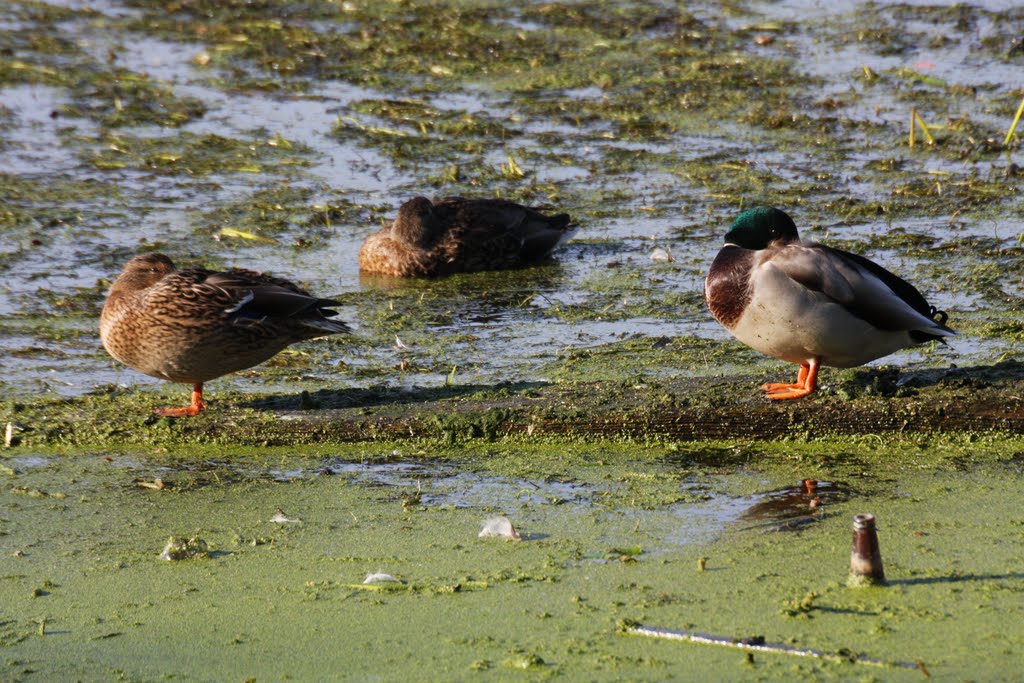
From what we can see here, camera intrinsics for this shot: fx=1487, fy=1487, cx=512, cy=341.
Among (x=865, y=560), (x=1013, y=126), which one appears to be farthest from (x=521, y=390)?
(x=1013, y=126)

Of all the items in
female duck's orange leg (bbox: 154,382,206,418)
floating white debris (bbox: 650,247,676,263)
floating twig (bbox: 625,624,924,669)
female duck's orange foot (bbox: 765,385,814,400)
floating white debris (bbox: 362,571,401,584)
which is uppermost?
female duck's orange foot (bbox: 765,385,814,400)

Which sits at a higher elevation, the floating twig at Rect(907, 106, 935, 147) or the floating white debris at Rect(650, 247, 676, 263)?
the floating twig at Rect(907, 106, 935, 147)

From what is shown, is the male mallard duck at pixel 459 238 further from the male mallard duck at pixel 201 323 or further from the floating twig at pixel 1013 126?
the floating twig at pixel 1013 126

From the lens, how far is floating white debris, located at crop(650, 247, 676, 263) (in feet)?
23.7

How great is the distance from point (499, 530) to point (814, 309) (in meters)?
1.40

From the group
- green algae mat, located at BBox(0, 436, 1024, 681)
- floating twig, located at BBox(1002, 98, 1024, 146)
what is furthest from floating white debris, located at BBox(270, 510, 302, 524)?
floating twig, located at BBox(1002, 98, 1024, 146)

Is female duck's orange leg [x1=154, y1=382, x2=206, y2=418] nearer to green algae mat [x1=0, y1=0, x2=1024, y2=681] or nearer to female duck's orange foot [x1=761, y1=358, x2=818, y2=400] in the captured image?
green algae mat [x1=0, y1=0, x2=1024, y2=681]

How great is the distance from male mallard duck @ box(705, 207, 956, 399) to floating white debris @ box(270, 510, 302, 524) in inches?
62.0

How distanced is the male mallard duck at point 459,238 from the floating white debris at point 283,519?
3276 millimetres

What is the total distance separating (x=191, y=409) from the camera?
5.11 meters

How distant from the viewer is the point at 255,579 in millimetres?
3807

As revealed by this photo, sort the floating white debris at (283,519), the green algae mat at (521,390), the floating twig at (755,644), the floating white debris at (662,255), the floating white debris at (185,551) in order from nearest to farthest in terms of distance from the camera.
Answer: the floating twig at (755,644), the green algae mat at (521,390), the floating white debris at (185,551), the floating white debris at (283,519), the floating white debris at (662,255)

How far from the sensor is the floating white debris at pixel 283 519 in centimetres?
420

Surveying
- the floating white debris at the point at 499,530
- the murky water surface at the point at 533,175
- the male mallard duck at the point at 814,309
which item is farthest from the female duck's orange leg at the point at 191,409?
the male mallard duck at the point at 814,309
